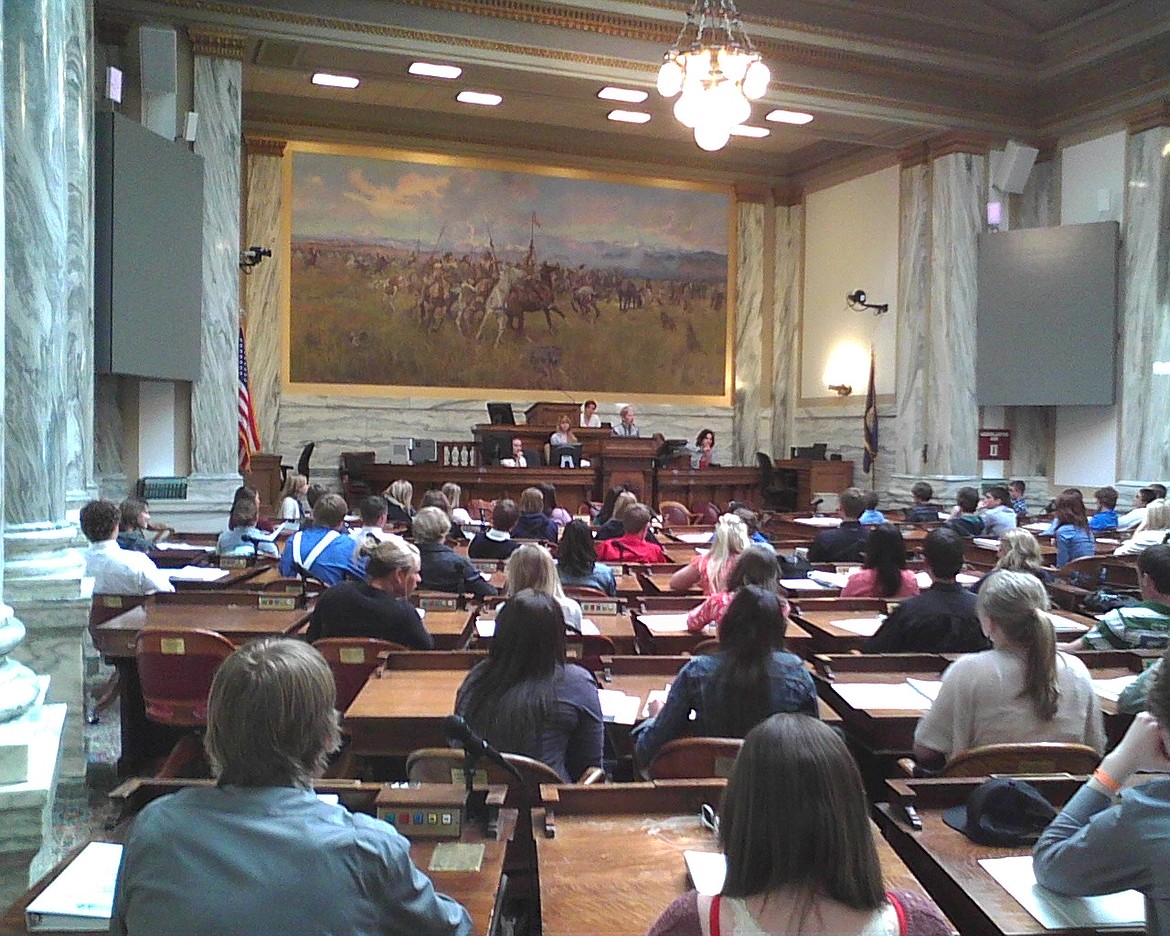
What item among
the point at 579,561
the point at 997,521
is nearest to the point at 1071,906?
the point at 579,561

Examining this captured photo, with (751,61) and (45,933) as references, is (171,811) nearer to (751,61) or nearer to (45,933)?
(45,933)

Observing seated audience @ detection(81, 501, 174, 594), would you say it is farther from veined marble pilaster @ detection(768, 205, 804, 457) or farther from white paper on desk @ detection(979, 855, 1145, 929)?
veined marble pilaster @ detection(768, 205, 804, 457)

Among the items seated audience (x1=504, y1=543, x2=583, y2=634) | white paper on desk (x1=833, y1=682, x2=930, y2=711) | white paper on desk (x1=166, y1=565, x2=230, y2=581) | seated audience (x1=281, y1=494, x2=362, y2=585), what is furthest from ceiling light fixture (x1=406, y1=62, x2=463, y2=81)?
white paper on desk (x1=833, y1=682, x2=930, y2=711)

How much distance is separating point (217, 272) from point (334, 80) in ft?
13.6

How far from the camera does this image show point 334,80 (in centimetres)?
1295

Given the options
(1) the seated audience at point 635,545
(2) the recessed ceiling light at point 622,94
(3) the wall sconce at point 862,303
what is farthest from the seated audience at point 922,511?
(2) the recessed ceiling light at point 622,94

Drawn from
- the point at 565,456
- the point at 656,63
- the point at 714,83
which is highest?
the point at 656,63

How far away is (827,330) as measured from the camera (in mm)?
16078

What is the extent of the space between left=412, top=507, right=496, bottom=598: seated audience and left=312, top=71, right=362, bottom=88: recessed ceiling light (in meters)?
9.27

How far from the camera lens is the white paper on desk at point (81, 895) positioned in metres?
1.73

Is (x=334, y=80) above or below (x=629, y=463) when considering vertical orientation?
above

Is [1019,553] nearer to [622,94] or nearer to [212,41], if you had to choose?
[212,41]

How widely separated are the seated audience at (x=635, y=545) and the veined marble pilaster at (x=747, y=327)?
998cm

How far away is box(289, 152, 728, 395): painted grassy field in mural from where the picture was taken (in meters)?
14.4
